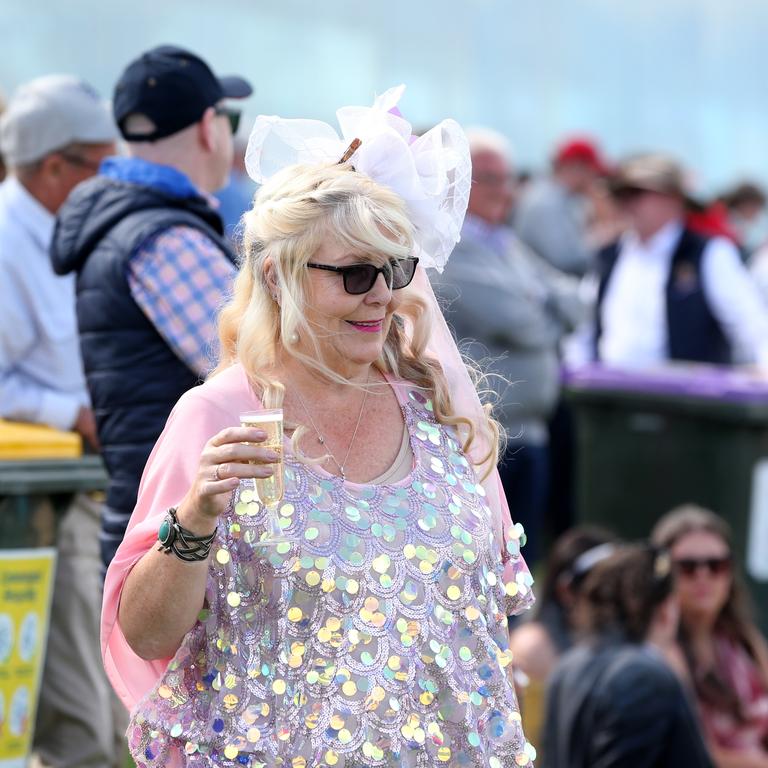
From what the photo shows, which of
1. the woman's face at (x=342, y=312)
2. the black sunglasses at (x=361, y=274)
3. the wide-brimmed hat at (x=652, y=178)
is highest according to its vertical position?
the black sunglasses at (x=361, y=274)

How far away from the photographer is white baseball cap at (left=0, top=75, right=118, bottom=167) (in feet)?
14.4

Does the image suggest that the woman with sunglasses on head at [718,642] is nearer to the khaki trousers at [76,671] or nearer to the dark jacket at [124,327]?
the khaki trousers at [76,671]

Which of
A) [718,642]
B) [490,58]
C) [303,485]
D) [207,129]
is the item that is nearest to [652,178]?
[718,642]

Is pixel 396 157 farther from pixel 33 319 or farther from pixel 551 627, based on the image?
pixel 551 627

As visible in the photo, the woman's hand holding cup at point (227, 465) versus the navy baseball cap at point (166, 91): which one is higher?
the navy baseball cap at point (166, 91)

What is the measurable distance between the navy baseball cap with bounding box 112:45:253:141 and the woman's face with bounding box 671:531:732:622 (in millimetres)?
2661

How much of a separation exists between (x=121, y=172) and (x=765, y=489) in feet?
11.8

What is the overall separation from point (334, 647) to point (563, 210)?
7.69m

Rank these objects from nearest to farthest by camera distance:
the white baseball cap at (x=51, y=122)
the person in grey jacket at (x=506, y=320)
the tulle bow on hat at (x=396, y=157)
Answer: the tulle bow on hat at (x=396, y=157), the white baseball cap at (x=51, y=122), the person in grey jacket at (x=506, y=320)

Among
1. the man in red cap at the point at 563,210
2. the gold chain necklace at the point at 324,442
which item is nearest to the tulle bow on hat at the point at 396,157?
the gold chain necklace at the point at 324,442

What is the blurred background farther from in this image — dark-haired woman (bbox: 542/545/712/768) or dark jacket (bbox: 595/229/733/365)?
dark-haired woman (bbox: 542/545/712/768)

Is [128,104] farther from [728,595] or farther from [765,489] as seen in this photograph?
[765,489]

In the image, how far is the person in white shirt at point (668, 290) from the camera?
7059 mm

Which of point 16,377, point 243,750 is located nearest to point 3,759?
point 16,377
